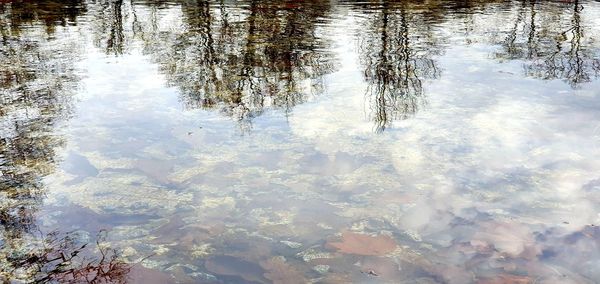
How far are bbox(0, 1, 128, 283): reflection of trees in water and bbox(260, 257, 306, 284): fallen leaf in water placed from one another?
139cm

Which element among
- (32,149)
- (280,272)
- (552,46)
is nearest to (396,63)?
(552,46)

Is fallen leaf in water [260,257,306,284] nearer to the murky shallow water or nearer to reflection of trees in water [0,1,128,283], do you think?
the murky shallow water

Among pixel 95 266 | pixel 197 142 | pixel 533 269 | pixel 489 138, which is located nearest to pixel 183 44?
pixel 197 142

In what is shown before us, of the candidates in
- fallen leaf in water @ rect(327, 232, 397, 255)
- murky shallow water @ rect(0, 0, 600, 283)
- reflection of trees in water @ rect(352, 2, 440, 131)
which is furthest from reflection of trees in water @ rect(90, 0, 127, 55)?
fallen leaf in water @ rect(327, 232, 397, 255)

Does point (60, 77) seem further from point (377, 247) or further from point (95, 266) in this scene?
point (377, 247)

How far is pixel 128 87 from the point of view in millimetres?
11344

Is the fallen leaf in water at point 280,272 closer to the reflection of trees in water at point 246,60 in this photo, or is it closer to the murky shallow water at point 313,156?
the murky shallow water at point 313,156

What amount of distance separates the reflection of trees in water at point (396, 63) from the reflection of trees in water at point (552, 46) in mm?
2141

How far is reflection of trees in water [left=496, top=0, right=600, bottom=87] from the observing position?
12031 mm

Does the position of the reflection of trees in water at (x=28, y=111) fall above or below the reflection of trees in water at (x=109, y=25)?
below

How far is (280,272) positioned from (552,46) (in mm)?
12186

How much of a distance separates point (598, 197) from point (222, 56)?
9549 mm

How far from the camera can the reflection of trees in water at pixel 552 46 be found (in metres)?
12.0

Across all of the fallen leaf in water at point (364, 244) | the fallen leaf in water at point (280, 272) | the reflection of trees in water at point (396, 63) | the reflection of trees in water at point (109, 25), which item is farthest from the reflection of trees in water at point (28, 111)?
the reflection of trees in water at point (396, 63)
